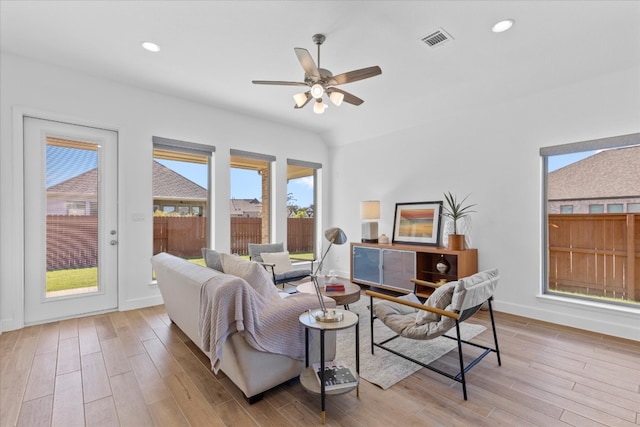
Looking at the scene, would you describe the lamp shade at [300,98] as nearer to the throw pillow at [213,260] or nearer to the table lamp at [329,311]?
the table lamp at [329,311]

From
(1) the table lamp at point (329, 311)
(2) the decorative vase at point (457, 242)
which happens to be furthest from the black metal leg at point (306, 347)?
(2) the decorative vase at point (457, 242)

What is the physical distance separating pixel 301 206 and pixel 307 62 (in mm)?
3805

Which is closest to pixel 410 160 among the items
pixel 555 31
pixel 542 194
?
pixel 542 194

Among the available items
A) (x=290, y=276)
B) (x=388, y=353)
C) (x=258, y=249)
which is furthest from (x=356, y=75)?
(x=258, y=249)

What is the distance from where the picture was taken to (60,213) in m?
3.64

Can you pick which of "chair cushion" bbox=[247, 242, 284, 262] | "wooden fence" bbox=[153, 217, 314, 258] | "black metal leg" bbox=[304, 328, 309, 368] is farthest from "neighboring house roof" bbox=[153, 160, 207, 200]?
"black metal leg" bbox=[304, 328, 309, 368]

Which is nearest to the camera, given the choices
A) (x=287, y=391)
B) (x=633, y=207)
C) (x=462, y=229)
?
(x=287, y=391)

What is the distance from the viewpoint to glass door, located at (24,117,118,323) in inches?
136

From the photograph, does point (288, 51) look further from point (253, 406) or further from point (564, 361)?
point (564, 361)

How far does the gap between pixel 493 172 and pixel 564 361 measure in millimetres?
2364

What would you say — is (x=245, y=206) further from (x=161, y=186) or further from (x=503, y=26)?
(x=503, y=26)

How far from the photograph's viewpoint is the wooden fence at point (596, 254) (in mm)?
3217

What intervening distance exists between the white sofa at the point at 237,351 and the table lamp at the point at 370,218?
2.92 meters

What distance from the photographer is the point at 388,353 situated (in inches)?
108
